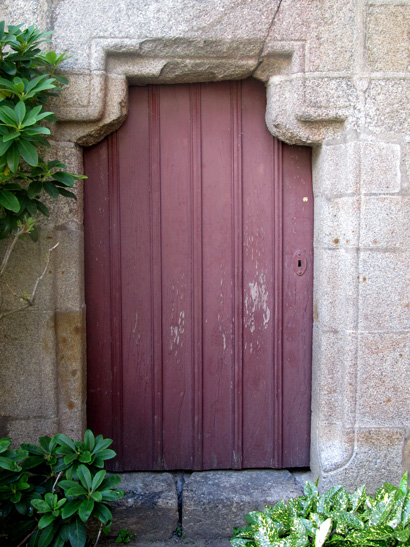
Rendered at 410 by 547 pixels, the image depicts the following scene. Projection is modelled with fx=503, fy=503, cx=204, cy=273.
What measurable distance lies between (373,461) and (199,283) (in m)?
1.19

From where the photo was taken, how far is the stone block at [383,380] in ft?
7.70

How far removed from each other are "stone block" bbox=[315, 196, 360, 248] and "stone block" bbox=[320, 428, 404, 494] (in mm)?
899

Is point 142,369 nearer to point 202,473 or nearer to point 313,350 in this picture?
point 202,473

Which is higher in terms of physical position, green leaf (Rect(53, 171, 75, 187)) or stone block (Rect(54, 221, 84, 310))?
green leaf (Rect(53, 171, 75, 187))

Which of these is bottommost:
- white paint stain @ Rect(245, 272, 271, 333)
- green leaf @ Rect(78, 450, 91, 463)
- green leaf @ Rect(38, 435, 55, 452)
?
green leaf @ Rect(78, 450, 91, 463)

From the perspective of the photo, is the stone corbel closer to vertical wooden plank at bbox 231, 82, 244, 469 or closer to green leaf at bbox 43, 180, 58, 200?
vertical wooden plank at bbox 231, 82, 244, 469

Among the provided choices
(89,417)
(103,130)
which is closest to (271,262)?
(103,130)

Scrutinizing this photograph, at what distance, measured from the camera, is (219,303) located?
2.58 m

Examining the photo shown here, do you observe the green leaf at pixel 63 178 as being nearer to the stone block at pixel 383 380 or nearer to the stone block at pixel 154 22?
the stone block at pixel 154 22

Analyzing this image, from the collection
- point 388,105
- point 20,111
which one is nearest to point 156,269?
point 20,111

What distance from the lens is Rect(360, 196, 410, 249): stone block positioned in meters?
2.31

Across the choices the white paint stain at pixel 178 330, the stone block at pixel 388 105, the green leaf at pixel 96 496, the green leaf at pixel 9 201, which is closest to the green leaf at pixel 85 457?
the green leaf at pixel 96 496

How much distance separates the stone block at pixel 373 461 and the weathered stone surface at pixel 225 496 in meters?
0.26

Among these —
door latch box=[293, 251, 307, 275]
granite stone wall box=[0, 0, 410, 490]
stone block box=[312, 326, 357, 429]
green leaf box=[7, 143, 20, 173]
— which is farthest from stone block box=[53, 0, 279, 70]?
stone block box=[312, 326, 357, 429]
